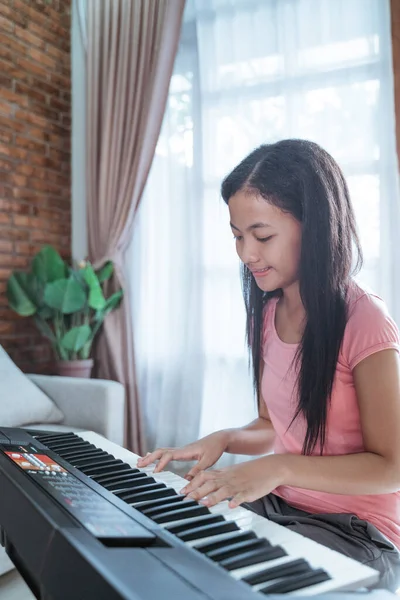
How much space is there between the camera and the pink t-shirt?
103cm

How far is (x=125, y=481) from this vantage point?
88 centimetres

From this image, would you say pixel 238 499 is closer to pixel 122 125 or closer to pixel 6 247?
pixel 6 247

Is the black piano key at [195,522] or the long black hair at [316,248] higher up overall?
the long black hair at [316,248]

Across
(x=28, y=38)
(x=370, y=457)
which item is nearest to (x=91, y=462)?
(x=370, y=457)

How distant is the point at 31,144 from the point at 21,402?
5.55ft

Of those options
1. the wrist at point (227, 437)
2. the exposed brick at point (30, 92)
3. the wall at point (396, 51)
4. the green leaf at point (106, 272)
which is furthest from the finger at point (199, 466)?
the exposed brick at point (30, 92)

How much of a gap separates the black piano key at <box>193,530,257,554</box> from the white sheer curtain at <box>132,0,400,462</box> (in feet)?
7.34

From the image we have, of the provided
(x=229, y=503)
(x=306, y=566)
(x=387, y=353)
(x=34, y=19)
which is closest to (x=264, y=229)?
(x=387, y=353)

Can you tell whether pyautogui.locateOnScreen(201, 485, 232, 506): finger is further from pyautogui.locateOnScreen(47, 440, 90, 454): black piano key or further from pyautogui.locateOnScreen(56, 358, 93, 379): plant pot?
pyautogui.locateOnScreen(56, 358, 93, 379): plant pot

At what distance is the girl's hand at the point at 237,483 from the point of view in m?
0.79

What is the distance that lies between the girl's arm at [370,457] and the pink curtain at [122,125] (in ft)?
7.87

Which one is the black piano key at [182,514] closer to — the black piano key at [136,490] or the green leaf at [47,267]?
the black piano key at [136,490]

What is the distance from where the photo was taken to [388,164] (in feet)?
8.95

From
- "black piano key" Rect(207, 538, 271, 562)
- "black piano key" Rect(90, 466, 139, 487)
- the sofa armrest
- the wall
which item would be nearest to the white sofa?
the sofa armrest
